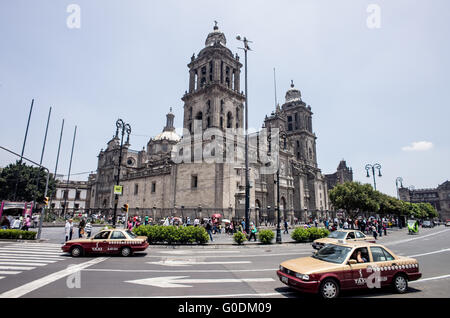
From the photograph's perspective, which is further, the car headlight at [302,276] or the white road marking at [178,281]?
the white road marking at [178,281]

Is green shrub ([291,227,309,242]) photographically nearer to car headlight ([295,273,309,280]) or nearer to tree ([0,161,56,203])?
car headlight ([295,273,309,280])

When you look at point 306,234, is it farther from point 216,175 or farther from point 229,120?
point 229,120

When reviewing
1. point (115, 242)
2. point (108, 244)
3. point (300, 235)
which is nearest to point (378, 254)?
point (115, 242)

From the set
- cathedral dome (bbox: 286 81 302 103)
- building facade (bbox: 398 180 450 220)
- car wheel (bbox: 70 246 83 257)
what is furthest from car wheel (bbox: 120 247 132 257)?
building facade (bbox: 398 180 450 220)

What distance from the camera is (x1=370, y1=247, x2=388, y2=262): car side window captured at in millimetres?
6434

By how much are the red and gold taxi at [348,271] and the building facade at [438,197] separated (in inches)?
4139

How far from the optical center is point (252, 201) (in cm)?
3450

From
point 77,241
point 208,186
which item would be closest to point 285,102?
point 208,186

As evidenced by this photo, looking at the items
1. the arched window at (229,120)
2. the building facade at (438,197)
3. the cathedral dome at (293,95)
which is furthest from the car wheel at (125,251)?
the building facade at (438,197)

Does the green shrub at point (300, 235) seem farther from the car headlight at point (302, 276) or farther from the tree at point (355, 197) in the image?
the tree at point (355, 197)

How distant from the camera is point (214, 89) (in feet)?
115

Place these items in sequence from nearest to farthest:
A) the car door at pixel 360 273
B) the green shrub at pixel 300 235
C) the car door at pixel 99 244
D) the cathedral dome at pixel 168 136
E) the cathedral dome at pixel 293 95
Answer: the car door at pixel 360 273
the car door at pixel 99 244
the green shrub at pixel 300 235
the cathedral dome at pixel 168 136
the cathedral dome at pixel 293 95

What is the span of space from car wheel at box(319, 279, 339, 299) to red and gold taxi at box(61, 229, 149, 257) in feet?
30.0

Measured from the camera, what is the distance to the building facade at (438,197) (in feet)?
305
